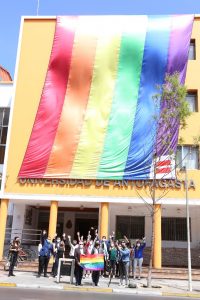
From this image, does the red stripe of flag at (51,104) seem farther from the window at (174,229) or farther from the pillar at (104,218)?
the window at (174,229)

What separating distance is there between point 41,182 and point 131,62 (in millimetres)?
9588

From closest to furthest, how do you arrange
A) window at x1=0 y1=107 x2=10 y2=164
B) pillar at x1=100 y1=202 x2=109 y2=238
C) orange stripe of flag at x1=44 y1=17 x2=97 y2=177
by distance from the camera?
1. pillar at x1=100 y1=202 x2=109 y2=238
2. orange stripe of flag at x1=44 y1=17 x2=97 y2=177
3. window at x1=0 y1=107 x2=10 y2=164

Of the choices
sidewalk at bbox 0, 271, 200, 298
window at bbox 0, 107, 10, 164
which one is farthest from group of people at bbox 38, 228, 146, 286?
window at bbox 0, 107, 10, 164

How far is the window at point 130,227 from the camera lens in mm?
27938

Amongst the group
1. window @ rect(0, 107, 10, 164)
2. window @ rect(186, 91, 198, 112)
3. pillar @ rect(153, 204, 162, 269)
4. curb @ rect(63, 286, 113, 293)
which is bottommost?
curb @ rect(63, 286, 113, 293)

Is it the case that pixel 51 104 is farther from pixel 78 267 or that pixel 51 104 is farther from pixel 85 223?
pixel 78 267

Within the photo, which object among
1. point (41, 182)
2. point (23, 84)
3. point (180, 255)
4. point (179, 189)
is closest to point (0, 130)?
point (23, 84)

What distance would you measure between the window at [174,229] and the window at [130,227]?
1.55 metres

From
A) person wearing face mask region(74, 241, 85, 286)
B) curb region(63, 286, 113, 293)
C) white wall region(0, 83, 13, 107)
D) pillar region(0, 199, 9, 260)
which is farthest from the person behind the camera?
white wall region(0, 83, 13, 107)

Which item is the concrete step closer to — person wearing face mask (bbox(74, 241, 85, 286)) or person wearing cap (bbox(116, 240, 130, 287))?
person wearing cap (bbox(116, 240, 130, 287))

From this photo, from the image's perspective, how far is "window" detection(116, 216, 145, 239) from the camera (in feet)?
91.7

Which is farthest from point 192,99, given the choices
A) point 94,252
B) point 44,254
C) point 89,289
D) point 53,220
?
point 89,289

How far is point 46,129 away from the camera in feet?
82.5

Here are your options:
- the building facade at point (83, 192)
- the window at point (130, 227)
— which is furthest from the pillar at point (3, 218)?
the window at point (130, 227)
